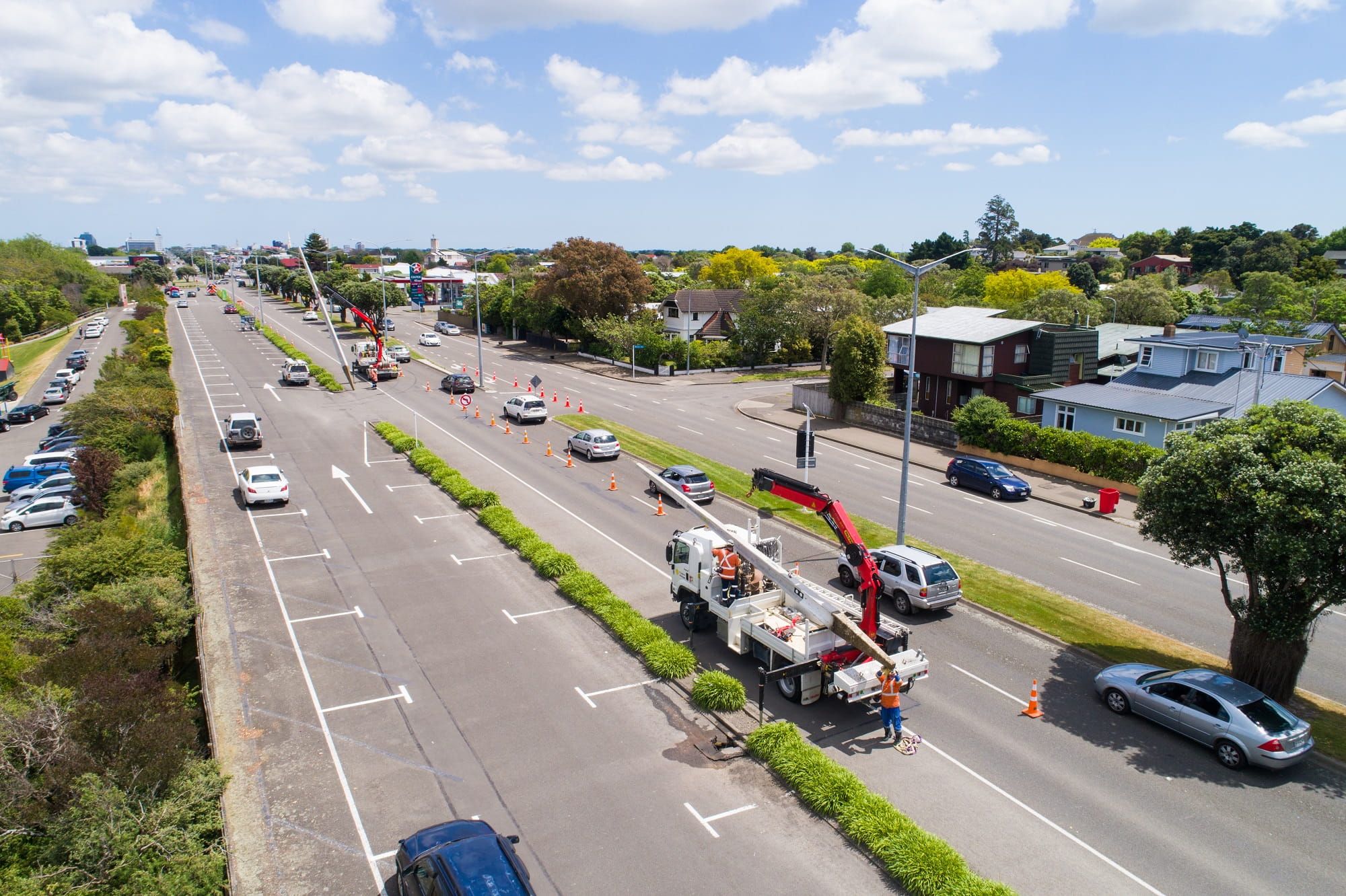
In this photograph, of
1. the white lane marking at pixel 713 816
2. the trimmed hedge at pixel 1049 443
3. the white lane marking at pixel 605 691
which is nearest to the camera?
the white lane marking at pixel 713 816

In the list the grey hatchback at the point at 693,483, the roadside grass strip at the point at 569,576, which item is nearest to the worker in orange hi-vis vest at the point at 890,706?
the roadside grass strip at the point at 569,576

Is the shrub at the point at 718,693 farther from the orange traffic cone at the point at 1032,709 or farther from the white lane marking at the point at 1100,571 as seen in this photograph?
the white lane marking at the point at 1100,571

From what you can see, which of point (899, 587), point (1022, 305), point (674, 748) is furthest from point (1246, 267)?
point (674, 748)

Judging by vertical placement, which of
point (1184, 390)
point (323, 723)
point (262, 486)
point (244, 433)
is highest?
point (1184, 390)

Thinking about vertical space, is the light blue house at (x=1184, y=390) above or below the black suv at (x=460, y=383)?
above

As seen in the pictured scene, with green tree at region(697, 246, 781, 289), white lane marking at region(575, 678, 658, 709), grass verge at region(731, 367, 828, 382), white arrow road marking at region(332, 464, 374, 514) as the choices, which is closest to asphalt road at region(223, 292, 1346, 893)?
white lane marking at region(575, 678, 658, 709)

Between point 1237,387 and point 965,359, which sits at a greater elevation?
point 965,359

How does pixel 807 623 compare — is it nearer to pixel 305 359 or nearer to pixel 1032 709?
pixel 1032 709

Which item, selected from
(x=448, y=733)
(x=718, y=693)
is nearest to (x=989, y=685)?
(x=718, y=693)
